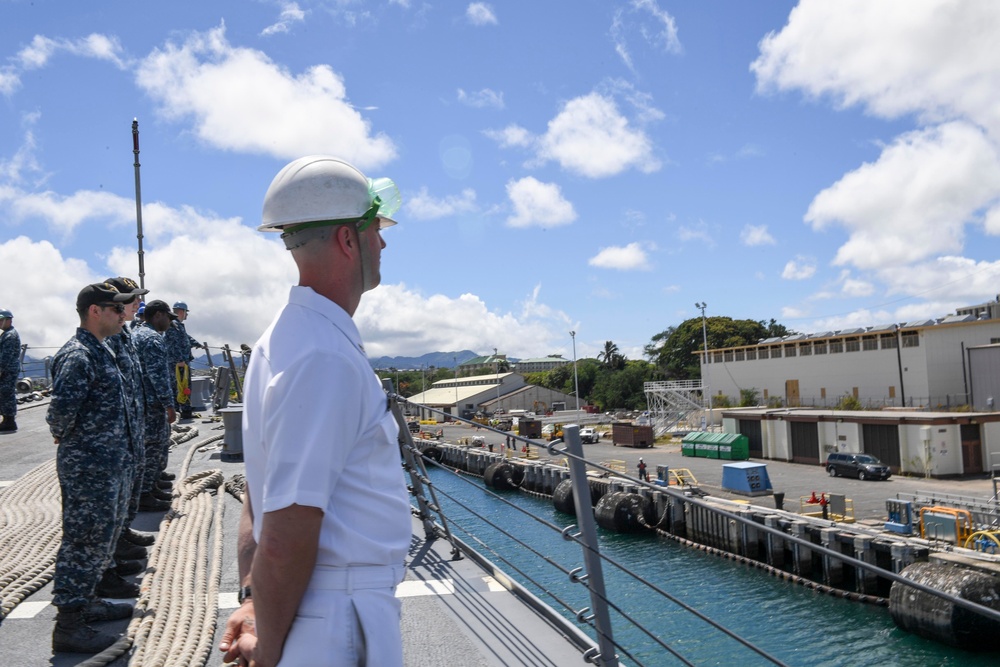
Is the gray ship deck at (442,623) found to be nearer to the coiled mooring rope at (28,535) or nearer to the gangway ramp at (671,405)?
the coiled mooring rope at (28,535)

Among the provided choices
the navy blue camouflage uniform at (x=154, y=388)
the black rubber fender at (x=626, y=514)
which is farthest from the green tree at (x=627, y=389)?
the navy blue camouflage uniform at (x=154, y=388)

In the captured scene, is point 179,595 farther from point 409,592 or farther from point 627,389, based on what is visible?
point 627,389

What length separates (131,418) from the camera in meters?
3.32

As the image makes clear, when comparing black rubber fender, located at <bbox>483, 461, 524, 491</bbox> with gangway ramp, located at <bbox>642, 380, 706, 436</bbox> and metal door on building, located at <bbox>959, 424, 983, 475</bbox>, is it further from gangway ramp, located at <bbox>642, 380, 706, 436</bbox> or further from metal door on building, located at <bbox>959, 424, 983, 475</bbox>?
metal door on building, located at <bbox>959, 424, 983, 475</bbox>

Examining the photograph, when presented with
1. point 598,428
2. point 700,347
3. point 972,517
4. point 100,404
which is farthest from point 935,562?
point 700,347

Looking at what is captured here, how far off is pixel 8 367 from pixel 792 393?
39.7 m

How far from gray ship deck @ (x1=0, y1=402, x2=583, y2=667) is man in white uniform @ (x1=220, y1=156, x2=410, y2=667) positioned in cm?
147

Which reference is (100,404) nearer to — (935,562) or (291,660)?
(291,660)

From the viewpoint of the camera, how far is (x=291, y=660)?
1.14 metres

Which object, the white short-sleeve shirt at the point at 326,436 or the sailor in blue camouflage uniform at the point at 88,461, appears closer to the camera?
the white short-sleeve shirt at the point at 326,436

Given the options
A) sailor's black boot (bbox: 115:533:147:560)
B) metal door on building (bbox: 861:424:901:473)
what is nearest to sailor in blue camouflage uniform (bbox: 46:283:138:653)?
sailor's black boot (bbox: 115:533:147:560)

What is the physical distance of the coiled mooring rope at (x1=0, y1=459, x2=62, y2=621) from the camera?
11.9 ft

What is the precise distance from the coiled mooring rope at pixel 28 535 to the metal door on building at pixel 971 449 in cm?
2893

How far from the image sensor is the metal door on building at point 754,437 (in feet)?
113
